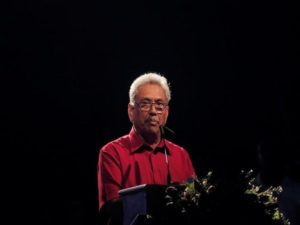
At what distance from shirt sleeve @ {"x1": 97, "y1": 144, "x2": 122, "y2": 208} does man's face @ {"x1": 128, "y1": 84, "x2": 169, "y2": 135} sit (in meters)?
0.35

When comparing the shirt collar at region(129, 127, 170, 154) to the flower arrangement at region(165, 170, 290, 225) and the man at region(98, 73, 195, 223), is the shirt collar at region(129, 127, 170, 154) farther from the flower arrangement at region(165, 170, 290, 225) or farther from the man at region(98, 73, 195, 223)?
the flower arrangement at region(165, 170, 290, 225)

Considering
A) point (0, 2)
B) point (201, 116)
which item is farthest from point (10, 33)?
point (201, 116)

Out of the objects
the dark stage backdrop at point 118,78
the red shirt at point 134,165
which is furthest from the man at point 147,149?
the dark stage backdrop at point 118,78

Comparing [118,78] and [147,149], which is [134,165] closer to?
[147,149]

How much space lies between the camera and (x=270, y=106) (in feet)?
16.8

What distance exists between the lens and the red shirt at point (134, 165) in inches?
115

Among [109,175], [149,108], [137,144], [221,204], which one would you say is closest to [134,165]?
[137,144]

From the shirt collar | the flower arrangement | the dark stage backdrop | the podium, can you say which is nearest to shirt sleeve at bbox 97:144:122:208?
the shirt collar

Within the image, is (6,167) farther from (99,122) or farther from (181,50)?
(181,50)

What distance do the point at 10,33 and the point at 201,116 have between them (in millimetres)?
2312

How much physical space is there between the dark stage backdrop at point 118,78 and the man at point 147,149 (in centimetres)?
166

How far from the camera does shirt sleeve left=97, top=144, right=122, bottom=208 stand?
2.84 metres

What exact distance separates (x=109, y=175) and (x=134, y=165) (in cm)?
28

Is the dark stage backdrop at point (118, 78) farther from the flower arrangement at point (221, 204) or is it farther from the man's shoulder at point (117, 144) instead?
the flower arrangement at point (221, 204)
